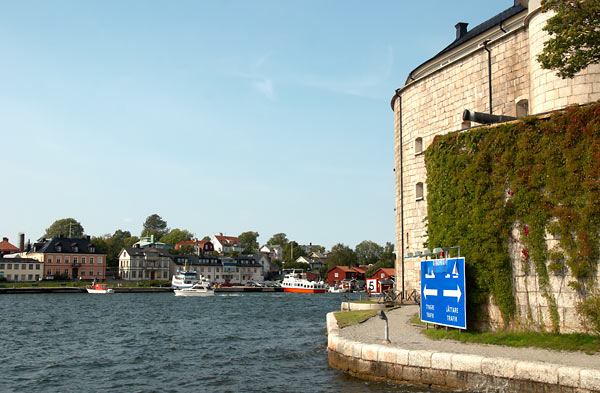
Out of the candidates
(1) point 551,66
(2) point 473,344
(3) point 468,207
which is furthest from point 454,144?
(2) point 473,344

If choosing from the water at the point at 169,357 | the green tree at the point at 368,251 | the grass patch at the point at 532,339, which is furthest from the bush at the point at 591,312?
the green tree at the point at 368,251

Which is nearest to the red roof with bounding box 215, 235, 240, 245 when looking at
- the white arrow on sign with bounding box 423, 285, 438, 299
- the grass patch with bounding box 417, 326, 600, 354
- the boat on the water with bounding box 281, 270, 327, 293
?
Answer: the boat on the water with bounding box 281, 270, 327, 293

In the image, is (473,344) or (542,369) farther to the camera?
(473,344)

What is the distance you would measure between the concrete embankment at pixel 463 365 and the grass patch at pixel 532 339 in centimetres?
49

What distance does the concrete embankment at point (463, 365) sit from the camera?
11.4 metres

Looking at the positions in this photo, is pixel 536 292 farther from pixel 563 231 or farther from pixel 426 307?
pixel 426 307

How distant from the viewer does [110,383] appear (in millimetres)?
17406

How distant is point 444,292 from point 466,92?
46.2 feet

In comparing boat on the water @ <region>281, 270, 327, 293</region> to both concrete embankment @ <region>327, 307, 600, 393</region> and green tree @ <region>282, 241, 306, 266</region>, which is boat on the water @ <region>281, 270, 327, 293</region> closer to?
green tree @ <region>282, 241, 306, 266</region>

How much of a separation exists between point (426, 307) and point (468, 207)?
3811 mm

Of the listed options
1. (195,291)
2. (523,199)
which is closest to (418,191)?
(523,199)

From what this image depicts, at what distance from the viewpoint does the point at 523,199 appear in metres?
15.7

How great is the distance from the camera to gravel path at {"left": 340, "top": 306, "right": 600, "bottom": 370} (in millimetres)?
12534

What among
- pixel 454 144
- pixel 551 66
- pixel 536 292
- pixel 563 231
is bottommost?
pixel 536 292
